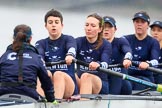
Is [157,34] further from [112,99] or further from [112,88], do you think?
[112,99]

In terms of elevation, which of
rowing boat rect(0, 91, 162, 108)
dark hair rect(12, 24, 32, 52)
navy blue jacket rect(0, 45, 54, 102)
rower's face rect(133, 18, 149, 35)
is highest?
rower's face rect(133, 18, 149, 35)

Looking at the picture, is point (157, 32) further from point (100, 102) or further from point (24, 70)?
A: point (24, 70)

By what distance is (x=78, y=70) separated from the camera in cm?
320

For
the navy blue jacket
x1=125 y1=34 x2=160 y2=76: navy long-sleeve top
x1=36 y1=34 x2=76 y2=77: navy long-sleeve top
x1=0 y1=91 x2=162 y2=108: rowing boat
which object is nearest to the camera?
x1=0 y1=91 x2=162 y2=108: rowing boat

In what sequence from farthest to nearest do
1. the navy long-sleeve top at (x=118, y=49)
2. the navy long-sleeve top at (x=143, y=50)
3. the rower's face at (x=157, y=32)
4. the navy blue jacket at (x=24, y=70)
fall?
1. the rower's face at (x=157, y=32)
2. the navy long-sleeve top at (x=143, y=50)
3. the navy long-sleeve top at (x=118, y=49)
4. the navy blue jacket at (x=24, y=70)

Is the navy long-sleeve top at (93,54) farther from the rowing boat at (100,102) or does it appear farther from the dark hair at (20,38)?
the dark hair at (20,38)

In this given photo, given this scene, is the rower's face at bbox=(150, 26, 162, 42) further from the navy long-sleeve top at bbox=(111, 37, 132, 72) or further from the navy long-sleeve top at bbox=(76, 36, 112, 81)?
the navy long-sleeve top at bbox=(76, 36, 112, 81)

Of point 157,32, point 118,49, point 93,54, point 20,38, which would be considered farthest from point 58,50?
point 157,32

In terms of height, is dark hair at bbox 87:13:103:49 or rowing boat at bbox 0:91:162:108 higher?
dark hair at bbox 87:13:103:49

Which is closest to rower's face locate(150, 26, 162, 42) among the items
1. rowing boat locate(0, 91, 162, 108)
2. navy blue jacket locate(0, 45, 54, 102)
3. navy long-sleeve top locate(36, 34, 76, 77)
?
rowing boat locate(0, 91, 162, 108)

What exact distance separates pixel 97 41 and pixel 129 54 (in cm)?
22

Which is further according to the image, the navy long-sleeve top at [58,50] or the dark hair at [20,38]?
the navy long-sleeve top at [58,50]

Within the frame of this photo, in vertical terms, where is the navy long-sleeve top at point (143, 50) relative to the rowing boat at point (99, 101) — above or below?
above

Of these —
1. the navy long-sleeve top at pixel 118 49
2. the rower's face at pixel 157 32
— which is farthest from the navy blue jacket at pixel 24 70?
the rower's face at pixel 157 32
